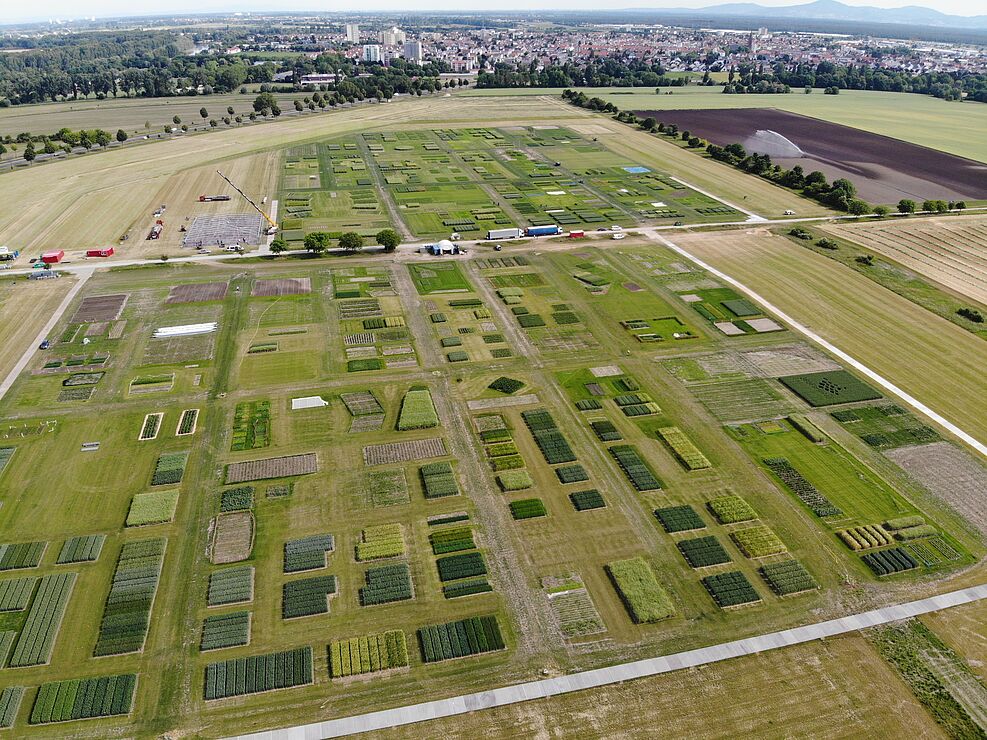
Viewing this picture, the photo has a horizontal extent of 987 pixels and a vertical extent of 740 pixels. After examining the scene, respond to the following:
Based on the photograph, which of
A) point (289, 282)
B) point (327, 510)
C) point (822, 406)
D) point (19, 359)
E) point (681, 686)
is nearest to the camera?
point (681, 686)

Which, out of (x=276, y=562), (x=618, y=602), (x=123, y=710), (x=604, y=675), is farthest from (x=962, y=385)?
(x=123, y=710)

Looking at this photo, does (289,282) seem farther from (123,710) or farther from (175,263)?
(123,710)

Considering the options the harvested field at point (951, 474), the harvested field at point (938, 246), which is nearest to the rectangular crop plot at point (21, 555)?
the harvested field at point (951, 474)

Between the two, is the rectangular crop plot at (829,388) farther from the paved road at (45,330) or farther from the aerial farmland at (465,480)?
the paved road at (45,330)

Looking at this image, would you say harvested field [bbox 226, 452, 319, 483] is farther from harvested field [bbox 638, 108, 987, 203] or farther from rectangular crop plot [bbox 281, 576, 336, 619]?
harvested field [bbox 638, 108, 987, 203]

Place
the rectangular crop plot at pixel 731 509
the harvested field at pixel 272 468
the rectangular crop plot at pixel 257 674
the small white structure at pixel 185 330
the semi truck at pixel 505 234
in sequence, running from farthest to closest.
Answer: the semi truck at pixel 505 234 → the small white structure at pixel 185 330 → the harvested field at pixel 272 468 → the rectangular crop plot at pixel 731 509 → the rectangular crop plot at pixel 257 674

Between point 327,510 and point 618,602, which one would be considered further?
point 327,510

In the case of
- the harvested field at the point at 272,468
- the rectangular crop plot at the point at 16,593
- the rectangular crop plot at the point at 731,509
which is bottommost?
the rectangular crop plot at the point at 16,593

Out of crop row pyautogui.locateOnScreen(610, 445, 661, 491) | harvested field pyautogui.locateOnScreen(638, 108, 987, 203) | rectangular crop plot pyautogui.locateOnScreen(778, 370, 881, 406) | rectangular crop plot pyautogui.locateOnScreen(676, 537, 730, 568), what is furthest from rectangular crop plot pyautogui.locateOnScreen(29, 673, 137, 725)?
harvested field pyautogui.locateOnScreen(638, 108, 987, 203)
